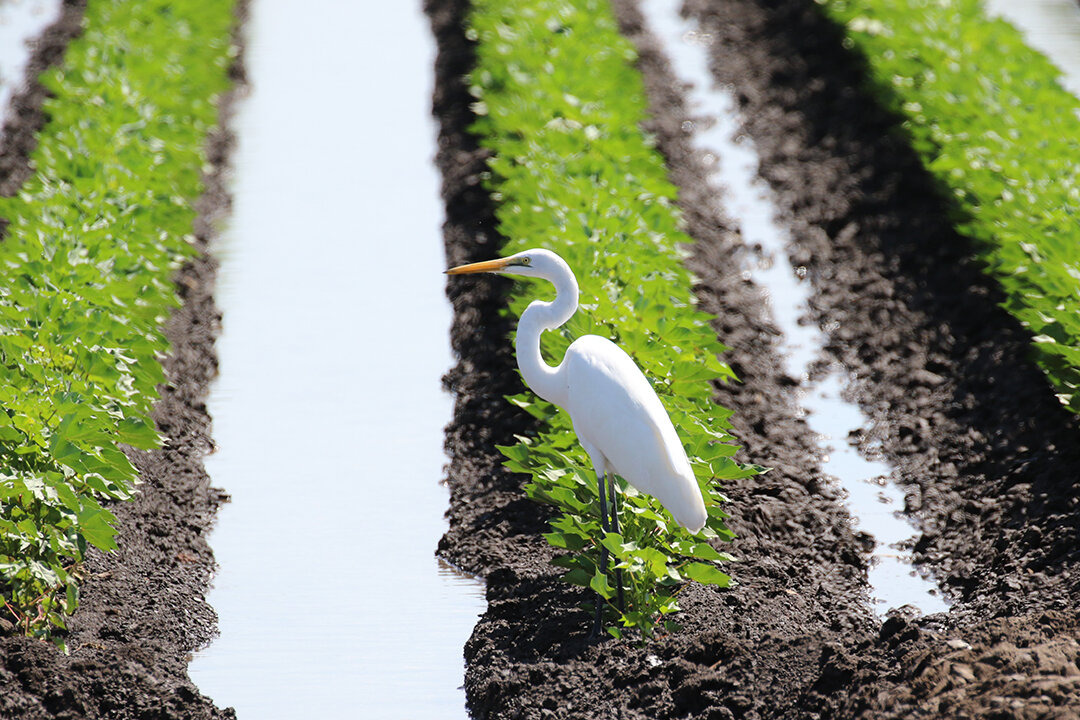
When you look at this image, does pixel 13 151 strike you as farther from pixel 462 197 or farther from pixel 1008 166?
pixel 1008 166

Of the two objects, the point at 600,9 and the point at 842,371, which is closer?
the point at 842,371

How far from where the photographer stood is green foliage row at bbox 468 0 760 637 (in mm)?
5020

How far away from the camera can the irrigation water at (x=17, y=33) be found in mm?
11641

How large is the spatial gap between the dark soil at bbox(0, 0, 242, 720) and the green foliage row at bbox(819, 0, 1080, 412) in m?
3.91

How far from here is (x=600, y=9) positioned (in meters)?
11.9

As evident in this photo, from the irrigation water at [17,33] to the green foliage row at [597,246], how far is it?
13.4 feet

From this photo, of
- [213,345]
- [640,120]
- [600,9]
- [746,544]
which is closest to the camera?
[746,544]

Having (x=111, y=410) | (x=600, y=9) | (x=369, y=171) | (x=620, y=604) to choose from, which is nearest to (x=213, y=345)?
(x=111, y=410)

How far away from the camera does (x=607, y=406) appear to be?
4.82 meters

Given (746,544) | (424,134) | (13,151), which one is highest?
(746,544)

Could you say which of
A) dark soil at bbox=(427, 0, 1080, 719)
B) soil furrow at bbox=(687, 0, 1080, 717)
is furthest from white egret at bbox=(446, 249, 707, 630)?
soil furrow at bbox=(687, 0, 1080, 717)

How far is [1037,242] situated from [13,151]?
23.9 feet

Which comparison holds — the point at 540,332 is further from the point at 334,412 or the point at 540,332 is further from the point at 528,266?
the point at 334,412

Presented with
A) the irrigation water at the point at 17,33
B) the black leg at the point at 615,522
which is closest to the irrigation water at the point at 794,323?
the black leg at the point at 615,522
